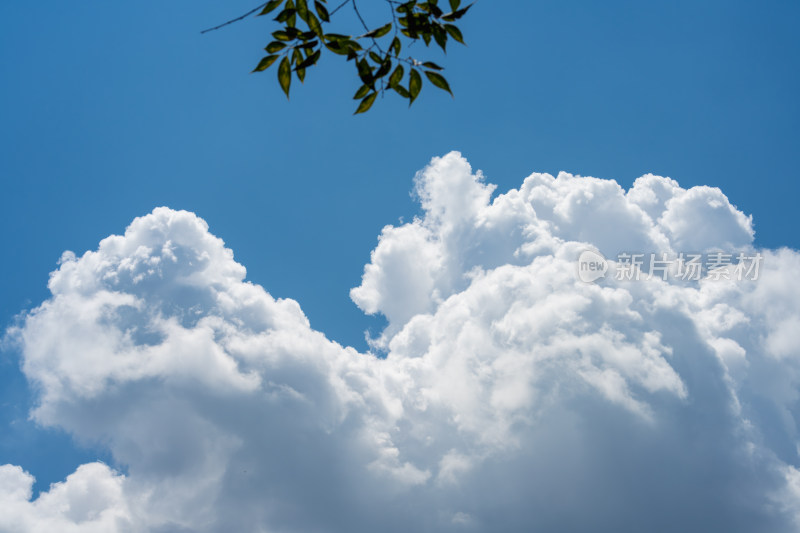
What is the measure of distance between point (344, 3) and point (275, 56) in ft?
4.29

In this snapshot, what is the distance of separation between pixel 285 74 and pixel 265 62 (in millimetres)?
314

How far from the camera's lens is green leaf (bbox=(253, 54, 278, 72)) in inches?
305

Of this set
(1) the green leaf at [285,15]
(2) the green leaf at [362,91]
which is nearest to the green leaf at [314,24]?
(1) the green leaf at [285,15]

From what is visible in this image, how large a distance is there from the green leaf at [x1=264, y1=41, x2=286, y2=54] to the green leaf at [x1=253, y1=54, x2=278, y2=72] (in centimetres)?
9

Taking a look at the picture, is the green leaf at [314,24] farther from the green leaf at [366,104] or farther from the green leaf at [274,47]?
the green leaf at [366,104]

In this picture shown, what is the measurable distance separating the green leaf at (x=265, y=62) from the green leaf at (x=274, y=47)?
87 millimetres

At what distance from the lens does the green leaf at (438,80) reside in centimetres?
760

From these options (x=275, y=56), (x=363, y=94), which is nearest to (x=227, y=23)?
(x=275, y=56)

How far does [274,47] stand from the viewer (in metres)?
7.95

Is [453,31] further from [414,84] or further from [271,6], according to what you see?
[271,6]

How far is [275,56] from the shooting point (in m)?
7.96

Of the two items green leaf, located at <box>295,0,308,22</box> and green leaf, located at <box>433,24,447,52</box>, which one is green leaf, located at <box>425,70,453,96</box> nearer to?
green leaf, located at <box>433,24,447,52</box>

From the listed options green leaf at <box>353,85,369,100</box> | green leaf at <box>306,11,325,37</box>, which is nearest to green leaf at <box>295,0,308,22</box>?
A: green leaf at <box>306,11,325,37</box>

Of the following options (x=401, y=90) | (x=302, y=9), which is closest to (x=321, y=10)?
(x=302, y=9)
